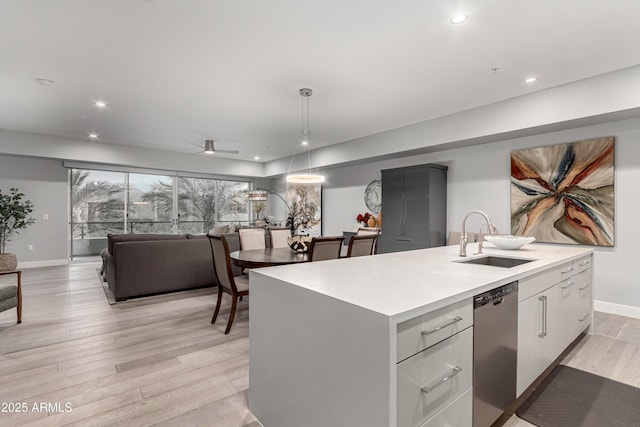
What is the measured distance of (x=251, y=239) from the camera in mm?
4477

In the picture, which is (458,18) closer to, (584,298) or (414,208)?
(584,298)

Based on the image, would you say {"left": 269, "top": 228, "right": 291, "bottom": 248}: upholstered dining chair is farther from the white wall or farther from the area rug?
the area rug

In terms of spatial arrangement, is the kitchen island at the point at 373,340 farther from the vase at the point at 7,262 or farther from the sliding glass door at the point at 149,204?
the sliding glass door at the point at 149,204

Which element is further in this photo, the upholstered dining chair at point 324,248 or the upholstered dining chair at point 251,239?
the upholstered dining chair at point 251,239

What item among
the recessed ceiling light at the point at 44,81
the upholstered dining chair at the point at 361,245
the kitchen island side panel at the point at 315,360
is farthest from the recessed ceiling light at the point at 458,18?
the recessed ceiling light at the point at 44,81

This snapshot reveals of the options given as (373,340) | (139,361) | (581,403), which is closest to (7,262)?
(139,361)

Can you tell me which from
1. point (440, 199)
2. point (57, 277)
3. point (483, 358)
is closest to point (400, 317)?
point (483, 358)

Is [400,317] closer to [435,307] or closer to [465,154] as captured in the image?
[435,307]

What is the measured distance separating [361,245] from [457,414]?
215cm

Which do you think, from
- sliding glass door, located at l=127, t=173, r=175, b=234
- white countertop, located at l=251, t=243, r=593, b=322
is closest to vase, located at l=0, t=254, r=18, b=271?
sliding glass door, located at l=127, t=173, r=175, b=234

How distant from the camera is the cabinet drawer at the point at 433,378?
1.11 meters

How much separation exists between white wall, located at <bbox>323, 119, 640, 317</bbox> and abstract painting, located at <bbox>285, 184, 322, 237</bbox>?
32.3 inches

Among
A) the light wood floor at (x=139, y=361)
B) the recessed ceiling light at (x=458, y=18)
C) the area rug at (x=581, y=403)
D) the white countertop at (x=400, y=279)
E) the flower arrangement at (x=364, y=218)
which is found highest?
the recessed ceiling light at (x=458, y=18)

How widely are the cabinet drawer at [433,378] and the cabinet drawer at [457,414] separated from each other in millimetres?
23
